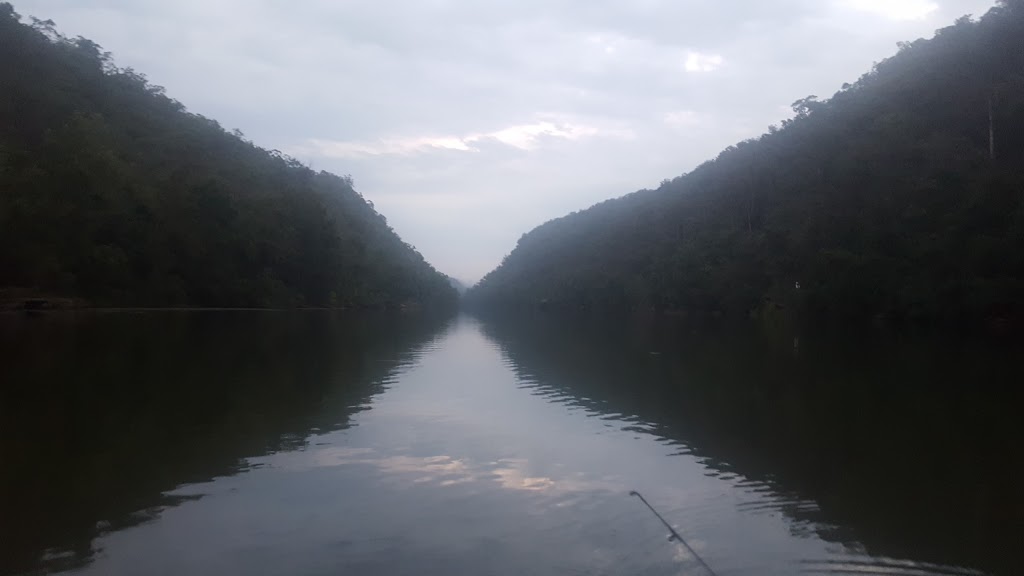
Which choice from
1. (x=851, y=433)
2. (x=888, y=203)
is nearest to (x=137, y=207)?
(x=888, y=203)

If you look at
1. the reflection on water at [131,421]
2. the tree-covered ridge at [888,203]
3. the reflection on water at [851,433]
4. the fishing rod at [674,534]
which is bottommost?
the reflection on water at [851,433]

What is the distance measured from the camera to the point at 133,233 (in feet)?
162

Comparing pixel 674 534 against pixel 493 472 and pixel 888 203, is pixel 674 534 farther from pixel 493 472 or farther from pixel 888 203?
pixel 888 203

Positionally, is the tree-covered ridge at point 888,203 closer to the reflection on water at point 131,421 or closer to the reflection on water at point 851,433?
the reflection on water at point 851,433

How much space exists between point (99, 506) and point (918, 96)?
59502mm

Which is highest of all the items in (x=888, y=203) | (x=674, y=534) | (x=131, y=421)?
(x=888, y=203)

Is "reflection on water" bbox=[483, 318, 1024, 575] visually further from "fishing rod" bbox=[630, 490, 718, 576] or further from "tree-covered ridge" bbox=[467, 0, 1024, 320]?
"tree-covered ridge" bbox=[467, 0, 1024, 320]

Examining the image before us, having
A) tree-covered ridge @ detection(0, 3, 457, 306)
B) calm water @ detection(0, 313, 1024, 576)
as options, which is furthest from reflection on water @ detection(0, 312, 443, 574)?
tree-covered ridge @ detection(0, 3, 457, 306)

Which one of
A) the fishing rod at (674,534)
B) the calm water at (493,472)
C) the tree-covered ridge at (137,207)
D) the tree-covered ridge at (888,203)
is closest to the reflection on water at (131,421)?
the calm water at (493,472)

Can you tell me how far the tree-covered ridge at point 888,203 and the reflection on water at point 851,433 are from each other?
14.9m

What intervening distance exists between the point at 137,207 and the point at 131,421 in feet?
150

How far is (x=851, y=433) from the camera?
10.6 metres

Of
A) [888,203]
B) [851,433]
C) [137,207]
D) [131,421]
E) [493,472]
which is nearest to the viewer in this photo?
[493,472]

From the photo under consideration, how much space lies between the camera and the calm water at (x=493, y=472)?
561 cm
